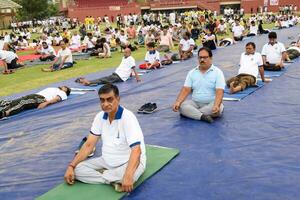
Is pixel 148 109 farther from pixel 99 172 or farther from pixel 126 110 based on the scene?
pixel 126 110

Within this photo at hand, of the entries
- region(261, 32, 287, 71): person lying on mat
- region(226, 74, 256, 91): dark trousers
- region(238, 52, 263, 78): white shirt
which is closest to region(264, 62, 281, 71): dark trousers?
region(261, 32, 287, 71): person lying on mat

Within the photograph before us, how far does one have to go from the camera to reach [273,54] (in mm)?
9398

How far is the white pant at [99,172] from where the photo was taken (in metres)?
3.74

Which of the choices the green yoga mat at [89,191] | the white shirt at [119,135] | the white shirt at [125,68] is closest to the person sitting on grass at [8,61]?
the white shirt at [125,68]

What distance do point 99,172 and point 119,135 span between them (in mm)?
508

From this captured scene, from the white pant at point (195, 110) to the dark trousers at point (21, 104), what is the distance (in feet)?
9.95

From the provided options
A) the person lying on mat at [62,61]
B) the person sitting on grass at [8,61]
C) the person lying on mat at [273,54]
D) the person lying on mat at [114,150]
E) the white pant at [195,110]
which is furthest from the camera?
the person sitting on grass at [8,61]

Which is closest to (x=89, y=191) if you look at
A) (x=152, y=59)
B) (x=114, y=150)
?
(x=114, y=150)

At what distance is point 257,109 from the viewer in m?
6.30

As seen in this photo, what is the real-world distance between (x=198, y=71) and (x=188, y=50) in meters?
7.53

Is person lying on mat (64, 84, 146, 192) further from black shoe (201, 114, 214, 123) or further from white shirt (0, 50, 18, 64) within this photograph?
white shirt (0, 50, 18, 64)

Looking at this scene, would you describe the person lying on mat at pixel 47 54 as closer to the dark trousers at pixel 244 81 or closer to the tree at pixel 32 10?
the dark trousers at pixel 244 81

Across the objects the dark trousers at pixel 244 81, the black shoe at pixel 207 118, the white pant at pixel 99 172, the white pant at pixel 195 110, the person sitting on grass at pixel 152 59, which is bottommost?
the white pant at pixel 99 172

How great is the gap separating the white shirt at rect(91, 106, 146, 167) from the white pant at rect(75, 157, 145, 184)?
67mm
